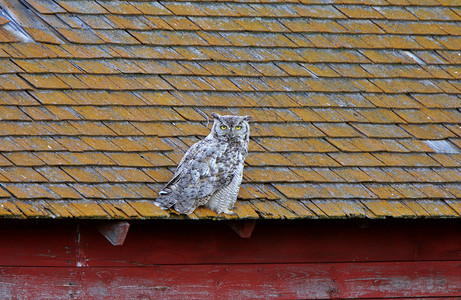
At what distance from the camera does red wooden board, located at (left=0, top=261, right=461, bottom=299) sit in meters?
4.68

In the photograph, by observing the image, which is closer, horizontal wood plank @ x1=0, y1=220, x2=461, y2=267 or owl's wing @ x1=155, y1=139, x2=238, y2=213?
owl's wing @ x1=155, y1=139, x2=238, y2=213

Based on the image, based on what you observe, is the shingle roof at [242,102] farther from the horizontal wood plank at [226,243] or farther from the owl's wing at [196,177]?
the horizontal wood plank at [226,243]

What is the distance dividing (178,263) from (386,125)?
178cm

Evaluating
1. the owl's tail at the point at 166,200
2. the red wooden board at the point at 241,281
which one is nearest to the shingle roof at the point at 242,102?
the owl's tail at the point at 166,200

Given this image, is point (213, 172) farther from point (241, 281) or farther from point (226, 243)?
point (241, 281)

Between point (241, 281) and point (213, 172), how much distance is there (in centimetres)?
78

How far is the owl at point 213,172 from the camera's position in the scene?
180 inches

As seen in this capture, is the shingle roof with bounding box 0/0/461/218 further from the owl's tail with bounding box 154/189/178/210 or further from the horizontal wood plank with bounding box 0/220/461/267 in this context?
the horizontal wood plank with bounding box 0/220/461/267

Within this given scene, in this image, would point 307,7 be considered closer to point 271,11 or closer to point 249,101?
point 271,11

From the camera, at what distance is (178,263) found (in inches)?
194

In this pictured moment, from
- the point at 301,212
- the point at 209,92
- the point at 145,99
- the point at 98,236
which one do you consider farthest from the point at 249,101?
the point at 98,236

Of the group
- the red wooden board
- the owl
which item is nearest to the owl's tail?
the owl

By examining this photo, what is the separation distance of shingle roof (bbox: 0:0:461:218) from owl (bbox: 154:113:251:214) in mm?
93

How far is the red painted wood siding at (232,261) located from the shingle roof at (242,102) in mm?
297
